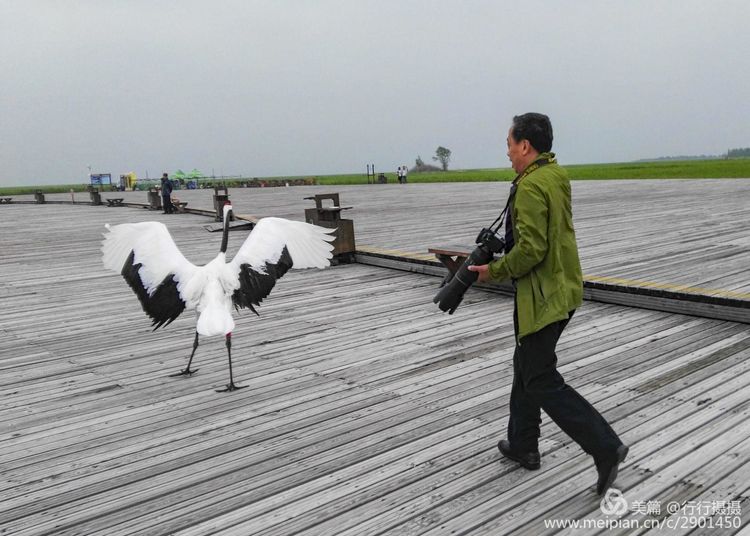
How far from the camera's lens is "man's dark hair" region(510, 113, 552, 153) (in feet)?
9.91

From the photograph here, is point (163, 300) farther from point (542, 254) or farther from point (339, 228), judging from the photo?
point (339, 228)

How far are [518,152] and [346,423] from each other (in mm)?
2138

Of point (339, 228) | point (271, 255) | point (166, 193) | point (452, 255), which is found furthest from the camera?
point (166, 193)

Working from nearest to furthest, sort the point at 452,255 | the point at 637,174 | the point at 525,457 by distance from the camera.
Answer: the point at 525,457 → the point at 452,255 → the point at 637,174

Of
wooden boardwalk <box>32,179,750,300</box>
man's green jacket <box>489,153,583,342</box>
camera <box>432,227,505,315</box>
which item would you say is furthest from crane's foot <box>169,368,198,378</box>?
wooden boardwalk <box>32,179,750,300</box>

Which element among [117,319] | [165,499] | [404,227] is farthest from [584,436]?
[404,227]

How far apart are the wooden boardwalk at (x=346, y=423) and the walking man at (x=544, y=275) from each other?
368 mm

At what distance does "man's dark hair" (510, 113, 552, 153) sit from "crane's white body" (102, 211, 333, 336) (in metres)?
2.46

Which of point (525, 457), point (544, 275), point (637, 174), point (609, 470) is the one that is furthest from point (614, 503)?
point (637, 174)

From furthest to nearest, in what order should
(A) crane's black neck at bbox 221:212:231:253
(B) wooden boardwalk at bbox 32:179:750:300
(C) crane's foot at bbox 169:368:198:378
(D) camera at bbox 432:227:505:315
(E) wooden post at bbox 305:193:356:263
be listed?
(E) wooden post at bbox 305:193:356:263
(B) wooden boardwalk at bbox 32:179:750:300
(A) crane's black neck at bbox 221:212:231:253
(C) crane's foot at bbox 169:368:198:378
(D) camera at bbox 432:227:505:315

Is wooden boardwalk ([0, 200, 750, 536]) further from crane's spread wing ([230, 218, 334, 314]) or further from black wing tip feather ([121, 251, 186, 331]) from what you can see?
crane's spread wing ([230, 218, 334, 314])

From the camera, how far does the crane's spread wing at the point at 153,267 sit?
489cm

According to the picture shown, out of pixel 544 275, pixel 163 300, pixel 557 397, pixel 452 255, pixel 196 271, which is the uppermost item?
pixel 544 275

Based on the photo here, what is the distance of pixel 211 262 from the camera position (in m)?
5.01
